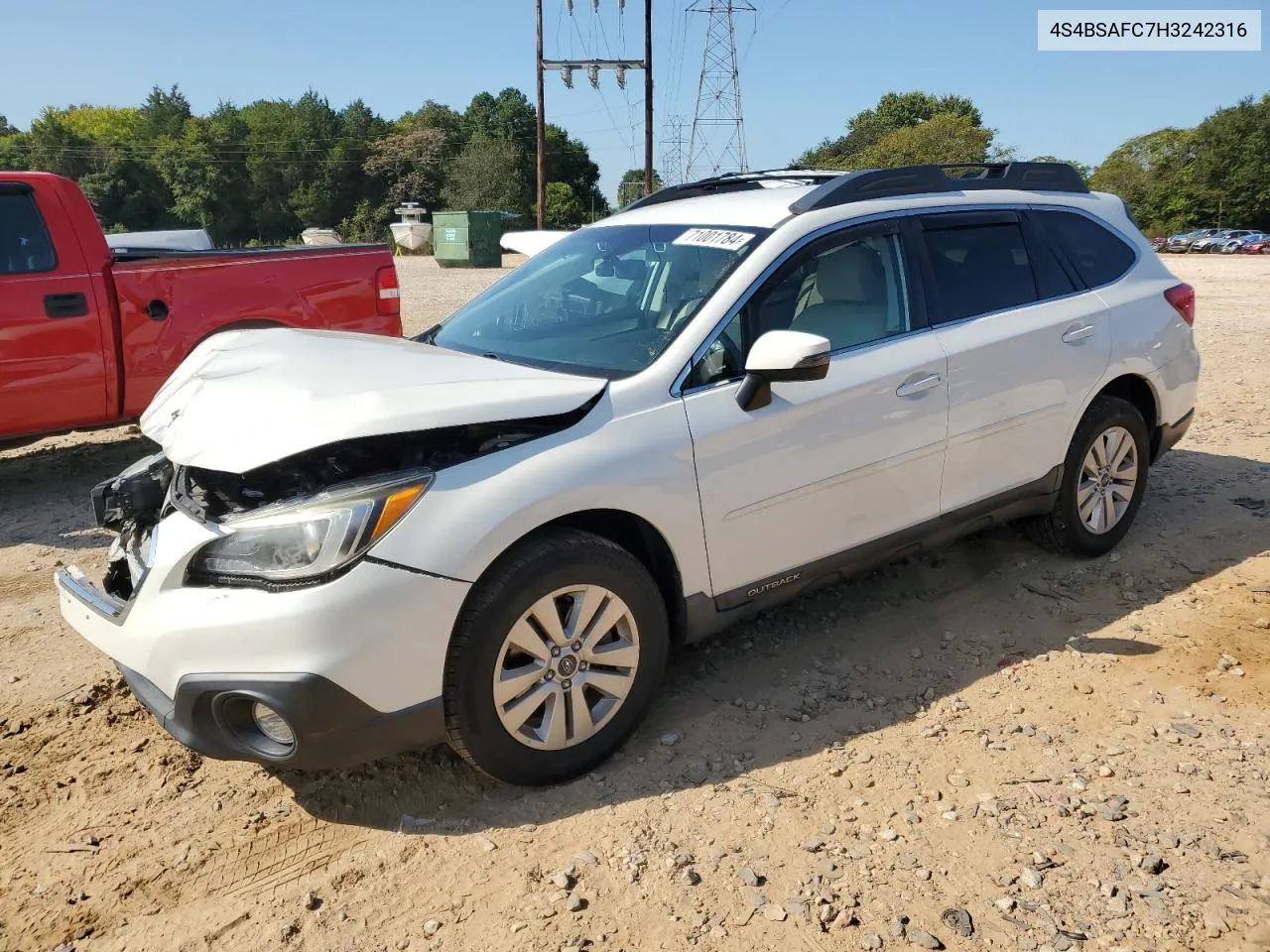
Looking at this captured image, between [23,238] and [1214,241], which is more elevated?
[1214,241]

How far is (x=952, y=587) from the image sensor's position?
14.8 ft

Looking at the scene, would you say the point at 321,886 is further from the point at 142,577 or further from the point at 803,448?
the point at 803,448

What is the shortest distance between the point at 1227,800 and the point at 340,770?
108 inches

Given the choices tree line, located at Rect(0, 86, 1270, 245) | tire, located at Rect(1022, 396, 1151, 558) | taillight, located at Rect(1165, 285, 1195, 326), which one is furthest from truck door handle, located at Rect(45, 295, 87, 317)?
tree line, located at Rect(0, 86, 1270, 245)

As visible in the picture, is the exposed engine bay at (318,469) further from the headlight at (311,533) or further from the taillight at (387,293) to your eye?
the taillight at (387,293)

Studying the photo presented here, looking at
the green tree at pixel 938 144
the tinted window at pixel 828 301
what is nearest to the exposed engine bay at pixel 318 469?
the tinted window at pixel 828 301

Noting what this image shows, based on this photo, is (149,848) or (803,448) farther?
(803,448)

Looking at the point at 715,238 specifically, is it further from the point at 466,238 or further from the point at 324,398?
the point at 466,238

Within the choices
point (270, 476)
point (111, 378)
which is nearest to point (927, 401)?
point (270, 476)

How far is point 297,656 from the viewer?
250 centimetres

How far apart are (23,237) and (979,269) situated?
543cm

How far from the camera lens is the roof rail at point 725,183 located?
4.41 metres

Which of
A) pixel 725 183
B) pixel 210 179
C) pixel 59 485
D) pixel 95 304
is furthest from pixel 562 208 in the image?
pixel 725 183

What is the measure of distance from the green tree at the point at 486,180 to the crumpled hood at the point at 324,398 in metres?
60.6
